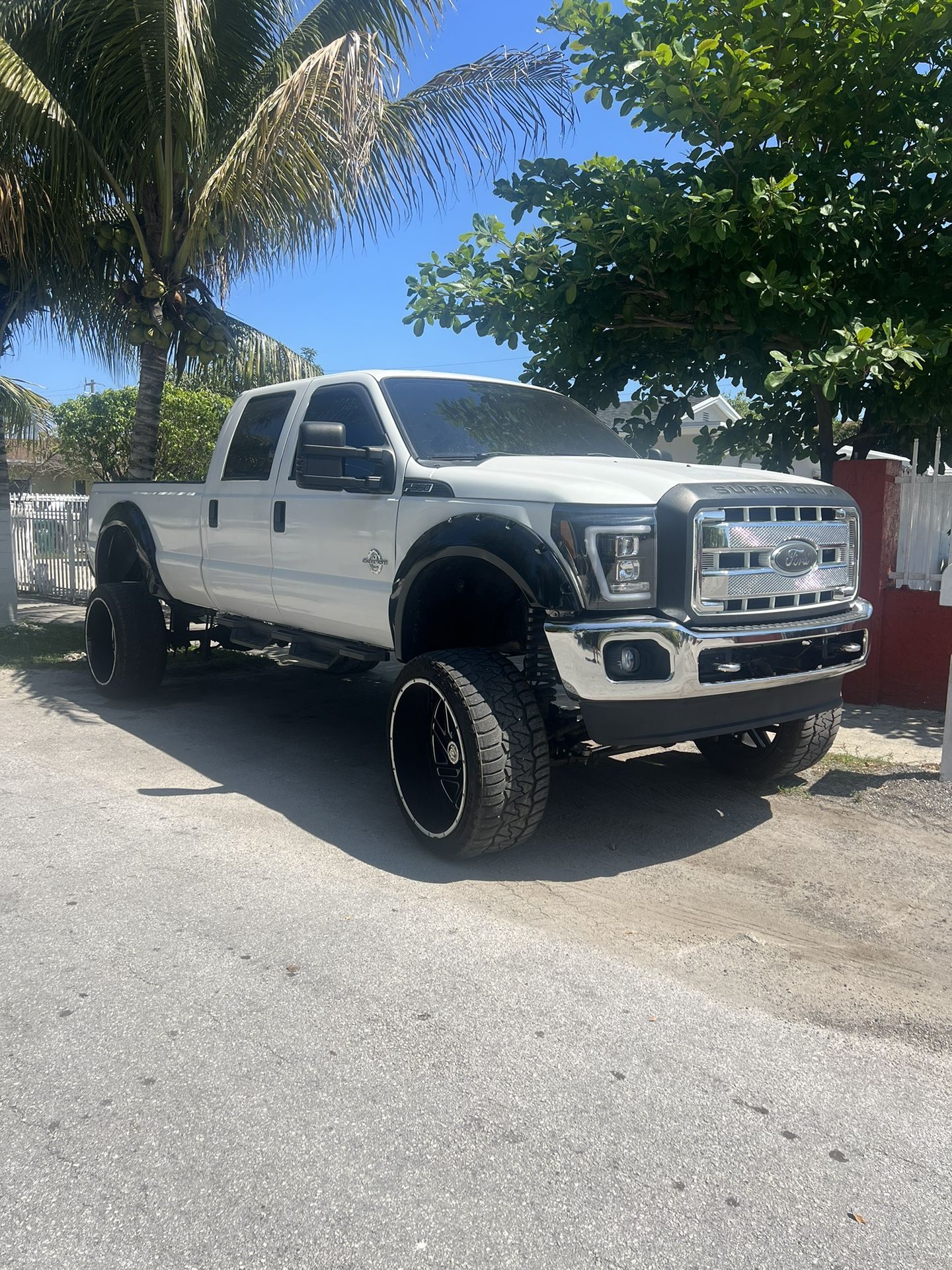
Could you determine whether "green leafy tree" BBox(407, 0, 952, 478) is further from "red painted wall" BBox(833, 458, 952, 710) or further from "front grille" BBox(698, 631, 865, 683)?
"front grille" BBox(698, 631, 865, 683)

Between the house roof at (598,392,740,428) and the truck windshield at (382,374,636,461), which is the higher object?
the house roof at (598,392,740,428)

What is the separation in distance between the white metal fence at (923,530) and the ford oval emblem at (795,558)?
3247 millimetres

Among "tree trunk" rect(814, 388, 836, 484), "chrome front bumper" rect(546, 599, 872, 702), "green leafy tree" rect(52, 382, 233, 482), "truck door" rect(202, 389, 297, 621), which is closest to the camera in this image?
"chrome front bumper" rect(546, 599, 872, 702)

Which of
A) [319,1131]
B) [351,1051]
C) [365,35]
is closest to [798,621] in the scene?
[351,1051]

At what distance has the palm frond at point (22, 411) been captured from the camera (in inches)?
700

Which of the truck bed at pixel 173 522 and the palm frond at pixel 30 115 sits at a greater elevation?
the palm frond at pixel 30 115

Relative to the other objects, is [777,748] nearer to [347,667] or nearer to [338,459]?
[338,459]

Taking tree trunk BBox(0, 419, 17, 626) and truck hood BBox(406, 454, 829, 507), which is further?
tree trunk BBox(0, 419, 17, 626)

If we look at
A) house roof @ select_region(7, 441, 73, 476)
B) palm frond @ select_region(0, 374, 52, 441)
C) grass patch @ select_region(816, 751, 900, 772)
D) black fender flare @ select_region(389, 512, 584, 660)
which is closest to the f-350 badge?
black fender flare @ select_region(389, 512, 584, 660)

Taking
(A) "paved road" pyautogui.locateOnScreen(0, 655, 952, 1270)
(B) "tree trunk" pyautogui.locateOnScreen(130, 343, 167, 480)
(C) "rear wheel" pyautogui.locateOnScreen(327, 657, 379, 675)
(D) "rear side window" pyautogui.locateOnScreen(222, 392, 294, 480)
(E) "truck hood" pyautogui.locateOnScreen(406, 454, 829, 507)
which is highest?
(B) "tree trunk" pyautogui.locateOnScreen(130, 343, 167, 480)

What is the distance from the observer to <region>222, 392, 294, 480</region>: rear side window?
6.33 metres

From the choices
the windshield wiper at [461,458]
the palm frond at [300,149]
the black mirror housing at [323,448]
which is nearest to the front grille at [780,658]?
the windshield wiper at [461,458]

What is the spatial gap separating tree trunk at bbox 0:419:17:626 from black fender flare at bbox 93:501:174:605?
4.05 meters

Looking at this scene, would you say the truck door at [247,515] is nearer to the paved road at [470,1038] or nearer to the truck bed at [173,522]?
the truck bed at [173,522]
